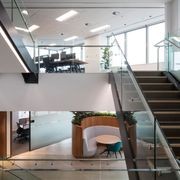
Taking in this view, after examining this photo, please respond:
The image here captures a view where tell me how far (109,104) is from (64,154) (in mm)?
4212

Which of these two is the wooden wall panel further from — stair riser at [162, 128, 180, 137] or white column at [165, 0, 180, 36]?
stair riser at [162, 128, 180, 137]

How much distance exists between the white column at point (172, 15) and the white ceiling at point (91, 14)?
0.28 meters

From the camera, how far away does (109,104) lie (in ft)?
24.5

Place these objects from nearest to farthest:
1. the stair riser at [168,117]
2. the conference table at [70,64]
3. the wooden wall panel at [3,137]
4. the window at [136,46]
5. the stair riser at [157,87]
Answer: the stair riser at [168,117] < the stair riser at [157,87] < the conference table at [70,64] < the wooden wall panel at [3,137] < the window at [136,46]

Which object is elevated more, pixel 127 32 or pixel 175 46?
pixel 127 32

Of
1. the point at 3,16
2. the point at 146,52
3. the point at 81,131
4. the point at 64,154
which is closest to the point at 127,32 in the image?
the point at 146,52

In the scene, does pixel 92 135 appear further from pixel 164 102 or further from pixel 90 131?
pixel 164 102

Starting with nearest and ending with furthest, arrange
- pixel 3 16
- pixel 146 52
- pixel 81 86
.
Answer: pixel 3 16 < pixel 81 86 < pixel 146 52

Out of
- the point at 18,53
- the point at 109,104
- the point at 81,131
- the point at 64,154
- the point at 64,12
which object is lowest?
the point at 64,154

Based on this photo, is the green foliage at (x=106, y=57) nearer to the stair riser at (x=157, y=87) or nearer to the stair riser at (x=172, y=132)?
the stair riser at (x=157, y=87)

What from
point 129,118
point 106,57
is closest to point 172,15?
point 106,57

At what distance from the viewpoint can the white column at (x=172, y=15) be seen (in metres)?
8.09

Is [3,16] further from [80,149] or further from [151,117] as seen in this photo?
[80,149]

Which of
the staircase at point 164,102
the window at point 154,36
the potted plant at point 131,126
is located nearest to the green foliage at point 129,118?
the potted plant at point 131,126
